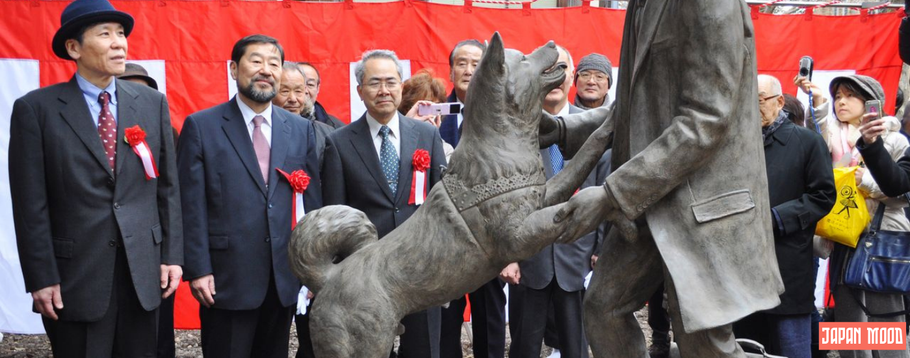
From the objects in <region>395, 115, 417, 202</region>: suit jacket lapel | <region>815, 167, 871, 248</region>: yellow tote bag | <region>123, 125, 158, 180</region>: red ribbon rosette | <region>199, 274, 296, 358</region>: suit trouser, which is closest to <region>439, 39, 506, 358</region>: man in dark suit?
<region>395, 115, 417, 202</region>: suit jacket lapel

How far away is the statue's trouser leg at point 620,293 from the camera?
133 inches

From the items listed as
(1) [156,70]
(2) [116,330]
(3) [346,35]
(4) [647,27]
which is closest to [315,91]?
(3) [346,35]

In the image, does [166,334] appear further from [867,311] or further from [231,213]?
[867,311]

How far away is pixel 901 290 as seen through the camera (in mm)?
5316

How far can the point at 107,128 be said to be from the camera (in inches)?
171

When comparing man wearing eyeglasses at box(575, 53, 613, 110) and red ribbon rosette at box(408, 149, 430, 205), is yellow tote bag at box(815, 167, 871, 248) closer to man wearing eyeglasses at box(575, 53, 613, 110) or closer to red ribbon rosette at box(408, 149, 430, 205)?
man wearing eyeglasses at box(575, 53, 613, 110)

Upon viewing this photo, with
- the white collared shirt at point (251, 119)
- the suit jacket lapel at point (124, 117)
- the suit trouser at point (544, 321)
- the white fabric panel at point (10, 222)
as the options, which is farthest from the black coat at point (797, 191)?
the white fabric panel at point (10, 222)

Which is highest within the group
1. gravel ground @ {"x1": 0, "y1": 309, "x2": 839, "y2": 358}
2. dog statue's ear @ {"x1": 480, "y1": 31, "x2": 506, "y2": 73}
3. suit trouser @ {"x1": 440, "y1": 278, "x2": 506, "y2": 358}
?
dog statue's ear @ {"x1": 480, "y1": 31, "x2": 506, "y2": 73}

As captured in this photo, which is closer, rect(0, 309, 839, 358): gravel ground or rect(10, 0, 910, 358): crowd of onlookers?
rect(10, 0, 910, 358): crowd of onlookers

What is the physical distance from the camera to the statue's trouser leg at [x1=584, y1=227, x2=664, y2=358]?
3367 mm

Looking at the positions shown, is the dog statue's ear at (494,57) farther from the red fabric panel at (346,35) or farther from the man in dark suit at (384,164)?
the red fabric panel at (346,35)

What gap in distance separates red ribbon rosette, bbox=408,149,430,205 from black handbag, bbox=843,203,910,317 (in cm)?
280

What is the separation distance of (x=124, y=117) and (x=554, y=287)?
107 inches

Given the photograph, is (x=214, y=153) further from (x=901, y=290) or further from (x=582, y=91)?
(x=901, y=290)
